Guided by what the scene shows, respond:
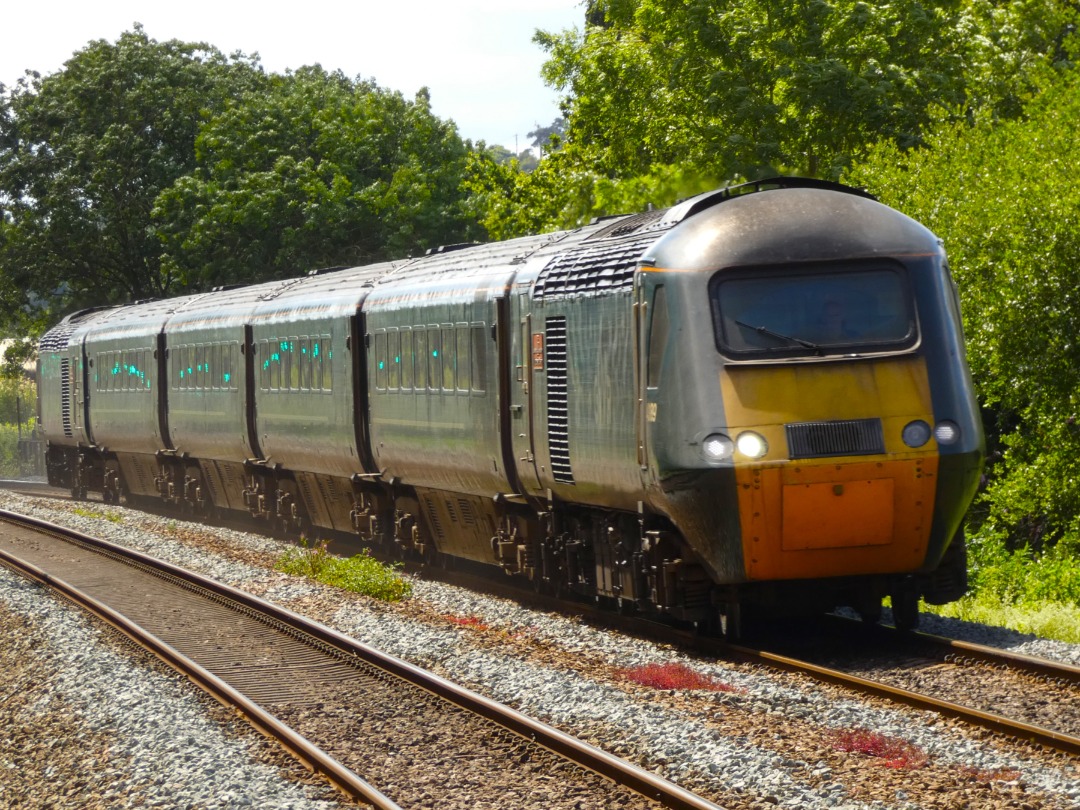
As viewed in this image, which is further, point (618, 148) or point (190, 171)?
point (190, 171)

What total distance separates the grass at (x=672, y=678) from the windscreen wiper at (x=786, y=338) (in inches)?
89.8

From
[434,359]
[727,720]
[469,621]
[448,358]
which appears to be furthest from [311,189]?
[727,720]

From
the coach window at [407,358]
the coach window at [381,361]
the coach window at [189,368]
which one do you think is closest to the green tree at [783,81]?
the coach window at [189,368]

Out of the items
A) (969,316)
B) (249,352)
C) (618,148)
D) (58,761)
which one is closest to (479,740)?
(58,761)

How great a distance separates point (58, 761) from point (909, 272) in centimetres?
636

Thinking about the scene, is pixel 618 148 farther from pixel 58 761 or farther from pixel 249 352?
pixel 58 761

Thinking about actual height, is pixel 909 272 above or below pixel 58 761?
above

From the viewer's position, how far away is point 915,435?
411 inches

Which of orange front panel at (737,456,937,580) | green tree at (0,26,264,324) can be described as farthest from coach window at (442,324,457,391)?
green tree at (0,26,264,324)

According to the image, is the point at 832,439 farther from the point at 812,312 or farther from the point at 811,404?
the point at 812,312

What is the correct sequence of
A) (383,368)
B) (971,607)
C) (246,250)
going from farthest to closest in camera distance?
Result: (246,250) < (383,368) < (971,607)

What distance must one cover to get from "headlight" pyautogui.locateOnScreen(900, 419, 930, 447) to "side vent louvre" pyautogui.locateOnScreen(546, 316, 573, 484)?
321cm

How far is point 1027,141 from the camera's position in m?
21.3

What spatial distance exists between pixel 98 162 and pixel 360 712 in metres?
42.1
